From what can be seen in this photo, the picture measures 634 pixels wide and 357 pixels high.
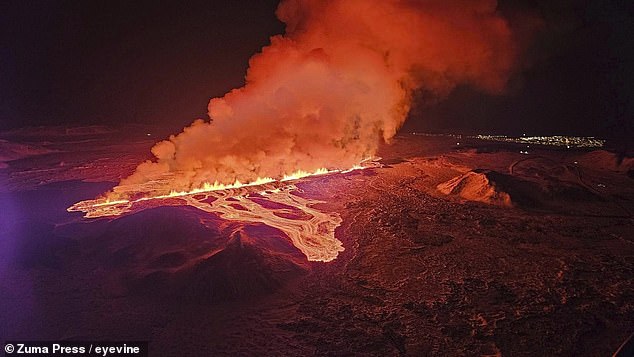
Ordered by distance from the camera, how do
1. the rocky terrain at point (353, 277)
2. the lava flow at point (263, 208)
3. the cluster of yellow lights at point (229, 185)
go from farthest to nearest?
1. the cluster of yellow lights at point (229, 185)
2. the lava flow at point (263, 208)
3. the rocky terrain at point (353, 277)

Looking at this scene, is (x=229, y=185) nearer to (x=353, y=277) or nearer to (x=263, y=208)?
(x=263, y=208)

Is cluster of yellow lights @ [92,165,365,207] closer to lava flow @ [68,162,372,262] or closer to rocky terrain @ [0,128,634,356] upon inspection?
lava flow @ [68,162,372,262]

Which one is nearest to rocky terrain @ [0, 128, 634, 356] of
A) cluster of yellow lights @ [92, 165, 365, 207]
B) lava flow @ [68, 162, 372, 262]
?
lava flow @ [68, 162, 372, 262]

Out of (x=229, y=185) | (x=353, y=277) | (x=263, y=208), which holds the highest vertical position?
(x=229, y=185)

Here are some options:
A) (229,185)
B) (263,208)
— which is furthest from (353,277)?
(229,185)

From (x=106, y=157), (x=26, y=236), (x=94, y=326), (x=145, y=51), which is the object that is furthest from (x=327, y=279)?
(x=145, y=51)

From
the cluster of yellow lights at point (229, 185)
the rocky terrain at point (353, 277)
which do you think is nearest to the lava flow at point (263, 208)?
the cluster of yellow lights at point (229, 185)

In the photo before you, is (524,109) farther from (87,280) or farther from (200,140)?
(87,280)

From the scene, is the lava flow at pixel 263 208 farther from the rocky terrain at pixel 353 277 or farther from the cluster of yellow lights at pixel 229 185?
the rocky terrain at pixel 353 277
